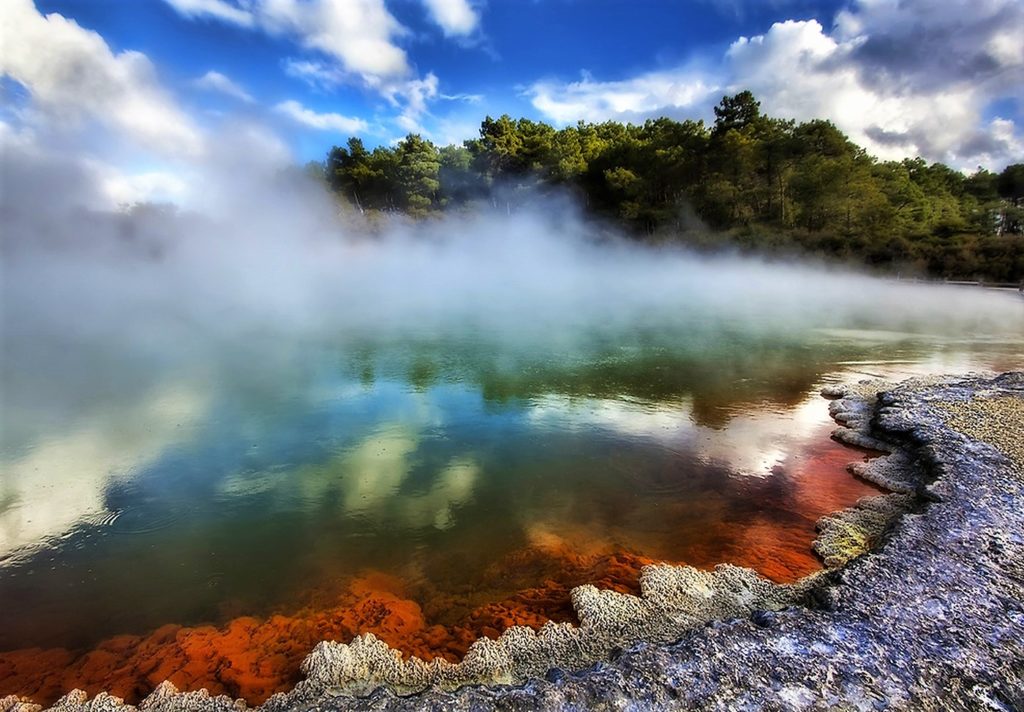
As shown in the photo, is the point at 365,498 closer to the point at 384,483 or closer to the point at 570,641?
the point at 384,483

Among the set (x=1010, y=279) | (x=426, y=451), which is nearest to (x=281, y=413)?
(x=426, y=451)

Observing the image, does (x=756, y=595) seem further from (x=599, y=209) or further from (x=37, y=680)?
(x=599, y=209)

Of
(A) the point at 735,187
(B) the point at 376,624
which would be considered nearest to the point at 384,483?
(B) the point at 376,624

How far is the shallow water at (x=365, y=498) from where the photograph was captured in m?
3.48

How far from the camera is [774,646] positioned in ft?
9.00

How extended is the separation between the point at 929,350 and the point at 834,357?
231cm

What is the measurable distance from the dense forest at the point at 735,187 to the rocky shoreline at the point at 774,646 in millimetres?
24963

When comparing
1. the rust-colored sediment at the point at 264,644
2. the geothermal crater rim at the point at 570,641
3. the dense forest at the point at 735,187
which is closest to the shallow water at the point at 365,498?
the rust-colored sediment at the point at 264,644

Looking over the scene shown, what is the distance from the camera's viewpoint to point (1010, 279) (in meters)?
20.8

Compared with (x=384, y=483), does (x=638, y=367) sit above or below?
above

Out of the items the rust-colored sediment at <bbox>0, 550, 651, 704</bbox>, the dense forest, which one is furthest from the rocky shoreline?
the dense forest

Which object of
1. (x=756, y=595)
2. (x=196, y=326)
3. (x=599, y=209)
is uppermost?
(x=599, y=209)

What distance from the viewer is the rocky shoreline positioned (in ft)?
8.12

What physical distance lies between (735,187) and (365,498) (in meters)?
30.4
